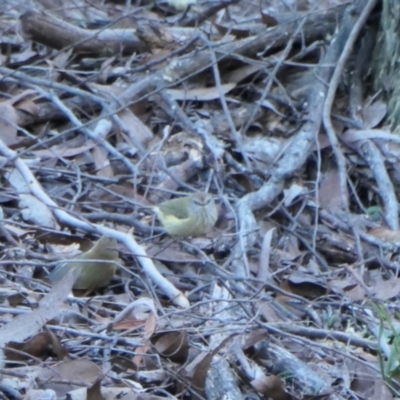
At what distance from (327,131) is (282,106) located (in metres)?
0.49

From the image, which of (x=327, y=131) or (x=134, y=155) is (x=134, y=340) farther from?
(x=327, y=131)

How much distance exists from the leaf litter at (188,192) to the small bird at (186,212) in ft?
0.29

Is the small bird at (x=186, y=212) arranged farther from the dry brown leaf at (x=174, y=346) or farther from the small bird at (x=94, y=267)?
the dry brown leaf at (x=174, y=346)

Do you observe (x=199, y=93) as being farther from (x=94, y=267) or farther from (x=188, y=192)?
(x=94, y=267)

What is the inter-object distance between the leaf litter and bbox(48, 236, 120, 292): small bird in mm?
69

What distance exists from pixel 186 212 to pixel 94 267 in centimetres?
66

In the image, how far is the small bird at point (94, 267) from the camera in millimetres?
4766

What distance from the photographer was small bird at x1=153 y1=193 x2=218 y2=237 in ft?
17.4

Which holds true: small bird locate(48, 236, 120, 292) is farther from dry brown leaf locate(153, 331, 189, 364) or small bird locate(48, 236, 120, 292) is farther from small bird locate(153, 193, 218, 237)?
dry brown leaf locate(153, 331, 189, 364)

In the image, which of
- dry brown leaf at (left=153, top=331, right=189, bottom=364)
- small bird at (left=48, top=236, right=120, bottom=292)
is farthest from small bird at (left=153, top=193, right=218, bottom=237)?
dry brown leaf at (left=153, top=331, right=189, bottom=364)

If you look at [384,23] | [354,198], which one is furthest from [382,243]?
[384,23]

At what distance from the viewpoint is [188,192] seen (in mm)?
5934

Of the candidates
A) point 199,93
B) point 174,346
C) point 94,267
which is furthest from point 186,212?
point 199,93

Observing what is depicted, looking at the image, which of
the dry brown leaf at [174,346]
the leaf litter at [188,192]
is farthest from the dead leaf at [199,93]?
the dry brown leaf at [174,346]
